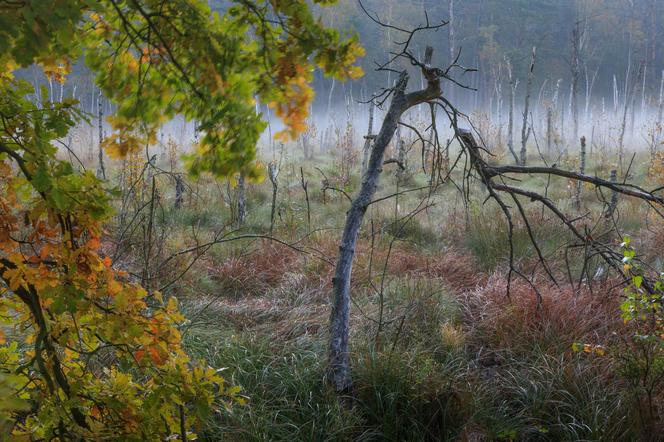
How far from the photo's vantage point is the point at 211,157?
1.48 meters

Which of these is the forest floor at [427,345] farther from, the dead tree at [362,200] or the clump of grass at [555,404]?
the dead tree at [362,200]

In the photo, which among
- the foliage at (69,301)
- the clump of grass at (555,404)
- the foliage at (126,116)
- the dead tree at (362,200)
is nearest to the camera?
the foliage at (126,116)

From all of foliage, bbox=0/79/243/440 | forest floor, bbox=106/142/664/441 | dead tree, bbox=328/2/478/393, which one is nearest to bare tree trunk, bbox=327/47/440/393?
dead tree, bbox=328/2/478/393

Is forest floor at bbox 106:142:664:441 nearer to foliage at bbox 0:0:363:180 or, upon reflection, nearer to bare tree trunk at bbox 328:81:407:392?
bare tree trunk at bbox 328:81:407:392

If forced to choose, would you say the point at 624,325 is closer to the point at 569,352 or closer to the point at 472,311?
the point at 569,352

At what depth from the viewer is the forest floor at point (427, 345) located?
3492 millimetres

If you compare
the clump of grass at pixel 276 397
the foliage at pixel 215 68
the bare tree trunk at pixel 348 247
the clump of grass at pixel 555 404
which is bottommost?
the clump of grass at pixel 555 404

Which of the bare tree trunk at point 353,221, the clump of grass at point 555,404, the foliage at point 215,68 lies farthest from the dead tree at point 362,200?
the foliage at point 215,68

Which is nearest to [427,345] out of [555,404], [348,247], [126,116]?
[555,404]

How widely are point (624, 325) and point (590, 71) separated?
41.0 metres

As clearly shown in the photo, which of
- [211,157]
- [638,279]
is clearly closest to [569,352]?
[638,279]

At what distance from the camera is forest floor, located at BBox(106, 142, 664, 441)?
3.49 metres

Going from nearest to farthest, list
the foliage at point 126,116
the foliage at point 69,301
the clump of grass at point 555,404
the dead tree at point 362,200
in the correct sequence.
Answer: the foliage at point 126,116
the foliage at point 69,301
the dead tree at point 362,200
the clump of grass at point 555,404

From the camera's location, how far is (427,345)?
445cm
